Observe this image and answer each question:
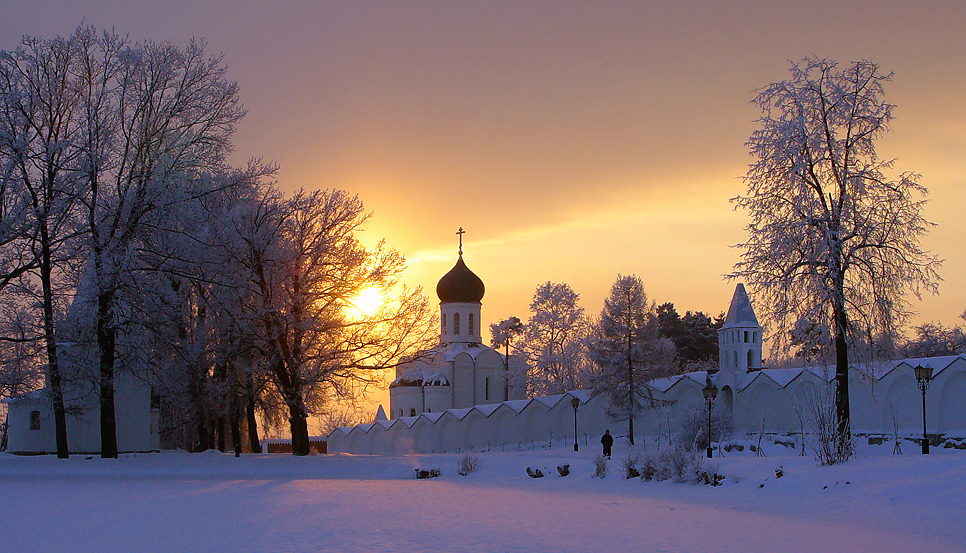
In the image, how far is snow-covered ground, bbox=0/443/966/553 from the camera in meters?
10.1

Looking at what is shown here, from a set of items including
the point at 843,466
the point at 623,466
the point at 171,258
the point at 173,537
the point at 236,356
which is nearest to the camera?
the point at 173,537

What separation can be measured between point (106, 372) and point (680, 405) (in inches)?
992

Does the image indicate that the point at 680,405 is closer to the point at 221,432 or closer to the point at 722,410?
the point at 722,410

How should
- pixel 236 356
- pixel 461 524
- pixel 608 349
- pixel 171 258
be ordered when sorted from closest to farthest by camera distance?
pixel 461 524
pixel 171 258
pixel 236 356
pixel 608 349

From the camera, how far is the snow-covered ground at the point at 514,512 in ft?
33.0

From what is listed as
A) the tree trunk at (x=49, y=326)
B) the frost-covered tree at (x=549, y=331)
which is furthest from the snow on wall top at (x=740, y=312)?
the tree trunk at (x=49, y=326)

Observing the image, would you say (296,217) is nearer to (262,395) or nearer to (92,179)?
(92,179)

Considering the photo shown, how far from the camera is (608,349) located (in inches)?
1647

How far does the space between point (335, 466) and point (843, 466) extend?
14528 millimetres

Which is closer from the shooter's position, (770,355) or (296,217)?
(770,355)

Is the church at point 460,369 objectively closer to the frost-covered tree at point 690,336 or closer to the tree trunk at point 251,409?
the frost-covered tree at point 690,336

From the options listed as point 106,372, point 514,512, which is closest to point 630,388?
point 106,372

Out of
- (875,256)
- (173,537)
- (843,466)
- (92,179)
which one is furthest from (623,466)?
(92,179)

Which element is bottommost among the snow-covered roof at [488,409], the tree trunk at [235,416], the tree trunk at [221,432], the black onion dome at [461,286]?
the snow-covered roof at [488,409]
